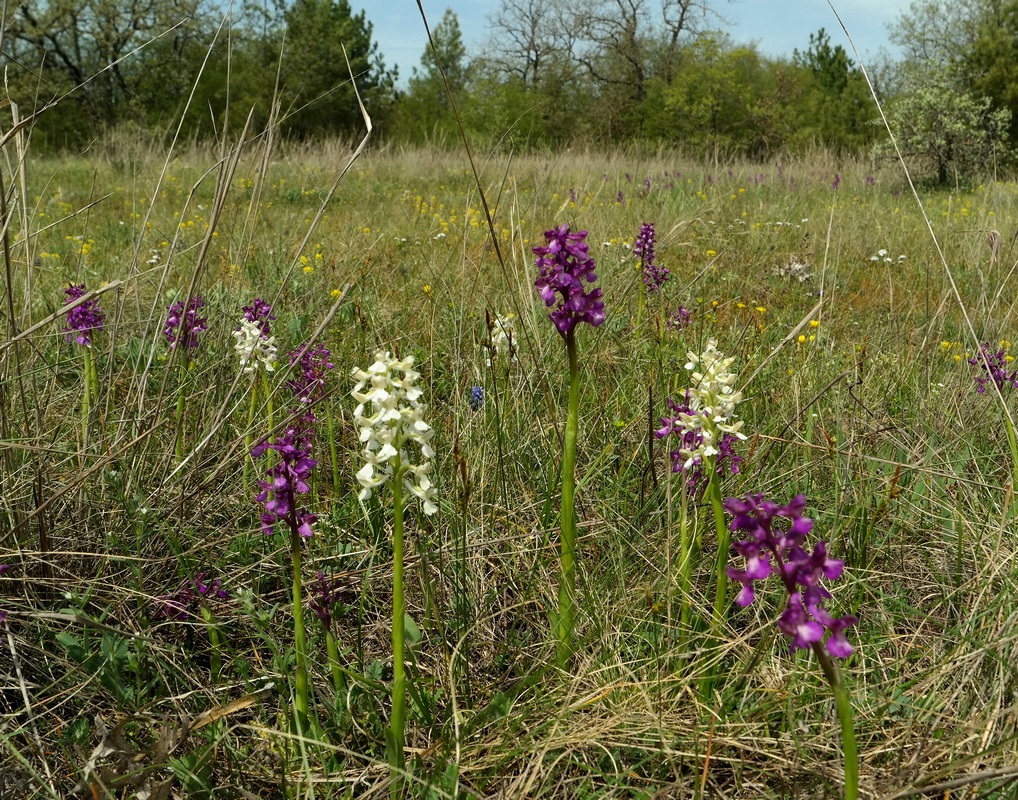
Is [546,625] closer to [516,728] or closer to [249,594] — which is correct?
[516,728]

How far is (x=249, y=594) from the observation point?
67.2 inches

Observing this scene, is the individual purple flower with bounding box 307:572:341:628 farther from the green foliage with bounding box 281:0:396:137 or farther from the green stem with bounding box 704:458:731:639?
the green foliage with bounding box 281:0:396:137

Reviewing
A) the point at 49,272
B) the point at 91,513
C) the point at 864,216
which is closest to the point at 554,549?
the point at 91,513

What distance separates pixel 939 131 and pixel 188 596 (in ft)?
64.9

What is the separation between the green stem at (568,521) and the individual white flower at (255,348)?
112cm

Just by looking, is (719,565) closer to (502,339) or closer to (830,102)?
(502,339)

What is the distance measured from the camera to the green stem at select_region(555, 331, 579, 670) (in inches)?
59.9

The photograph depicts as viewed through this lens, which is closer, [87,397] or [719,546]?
[719,546]

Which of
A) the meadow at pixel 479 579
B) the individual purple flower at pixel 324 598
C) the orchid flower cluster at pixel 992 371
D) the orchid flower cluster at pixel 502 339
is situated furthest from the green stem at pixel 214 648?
the orchid flower cluster at pixel 992 371

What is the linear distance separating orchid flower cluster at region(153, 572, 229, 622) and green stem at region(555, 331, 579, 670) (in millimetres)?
810

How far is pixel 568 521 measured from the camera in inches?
60.5

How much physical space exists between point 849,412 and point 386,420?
2.01m

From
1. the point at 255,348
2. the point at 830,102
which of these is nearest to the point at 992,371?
the point at 255,348

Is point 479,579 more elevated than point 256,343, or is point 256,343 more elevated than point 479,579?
point 256,343
